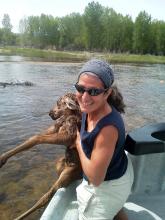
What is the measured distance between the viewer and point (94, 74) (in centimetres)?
268

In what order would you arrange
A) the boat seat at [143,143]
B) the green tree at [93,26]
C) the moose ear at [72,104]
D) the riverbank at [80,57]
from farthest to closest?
the green tree at [93,26] < the riverbank at [80,57] < the moose ear at [72,104] < the boat seat at [143,143]

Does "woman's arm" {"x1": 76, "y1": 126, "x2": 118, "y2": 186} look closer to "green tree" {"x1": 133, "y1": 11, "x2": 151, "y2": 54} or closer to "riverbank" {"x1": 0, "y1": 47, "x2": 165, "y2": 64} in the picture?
"riverbank" {"x1": 0, "y1": 47, "x2": 165, "y2": 64}

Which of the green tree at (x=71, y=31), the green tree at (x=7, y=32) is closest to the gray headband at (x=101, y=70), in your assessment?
the green tree at (x=71, y=31)

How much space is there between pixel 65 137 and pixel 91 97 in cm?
102

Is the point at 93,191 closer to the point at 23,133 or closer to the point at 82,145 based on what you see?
the point at 82,145

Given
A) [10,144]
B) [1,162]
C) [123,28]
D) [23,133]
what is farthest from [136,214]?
[123,28]

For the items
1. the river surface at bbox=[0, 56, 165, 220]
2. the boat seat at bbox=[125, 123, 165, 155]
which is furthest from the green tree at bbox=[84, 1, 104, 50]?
the boat seat at bbox=[125, 123, 165, 155]

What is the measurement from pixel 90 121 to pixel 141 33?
7750 cm

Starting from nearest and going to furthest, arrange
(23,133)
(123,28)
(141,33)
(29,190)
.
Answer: (29,190), (23,133), (141,33), (123,28)

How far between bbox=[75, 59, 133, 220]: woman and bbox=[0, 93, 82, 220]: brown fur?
63 cm

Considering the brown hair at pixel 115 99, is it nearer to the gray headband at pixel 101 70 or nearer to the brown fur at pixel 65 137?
the gray headband at pixel 101 70

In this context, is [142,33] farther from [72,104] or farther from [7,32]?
[72,104]

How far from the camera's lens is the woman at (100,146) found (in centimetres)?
269

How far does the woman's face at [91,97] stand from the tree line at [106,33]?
7639 cm
